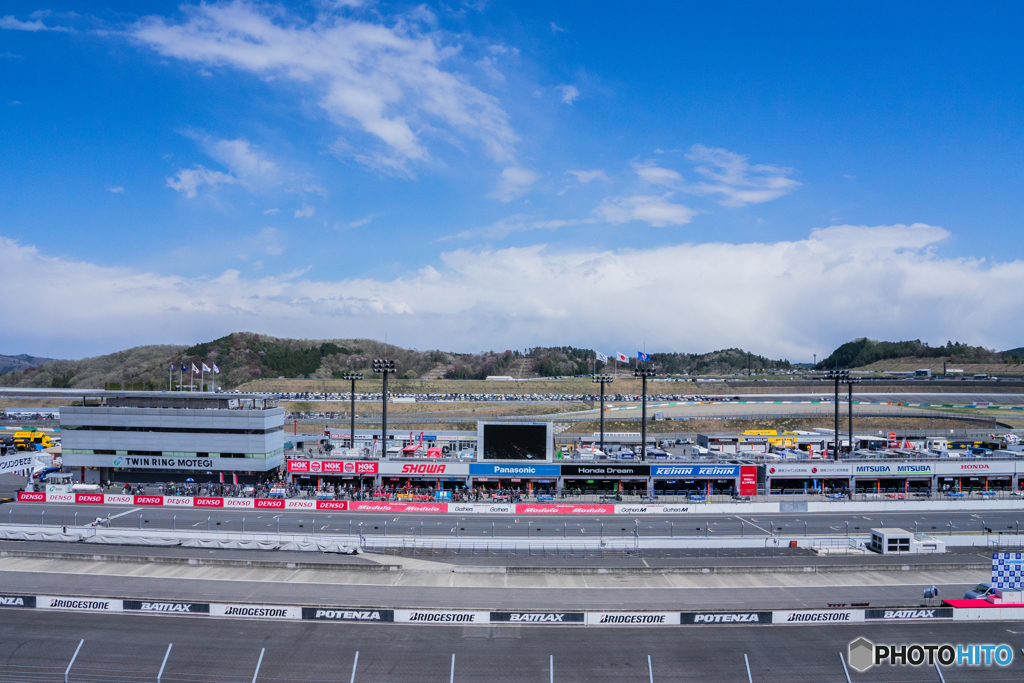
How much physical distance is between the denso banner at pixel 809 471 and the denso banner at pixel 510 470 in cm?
2218

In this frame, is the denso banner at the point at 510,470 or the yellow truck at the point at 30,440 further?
the yellow truck at the point at 30,440

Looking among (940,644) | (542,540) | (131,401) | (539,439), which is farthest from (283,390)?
(940,644)

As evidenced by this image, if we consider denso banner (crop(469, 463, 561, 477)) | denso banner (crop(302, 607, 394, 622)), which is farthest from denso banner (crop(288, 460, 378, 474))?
denso banner (crop(302, 607, 394, 622))

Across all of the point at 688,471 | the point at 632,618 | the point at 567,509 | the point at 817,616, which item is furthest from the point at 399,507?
the point at 817,616

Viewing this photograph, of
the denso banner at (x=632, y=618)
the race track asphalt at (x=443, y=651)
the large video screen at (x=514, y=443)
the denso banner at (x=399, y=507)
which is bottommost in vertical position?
the denso banner at (x=399, y=507)

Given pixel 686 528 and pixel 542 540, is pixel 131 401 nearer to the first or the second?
pixel 542 540

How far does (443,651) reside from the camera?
77.3ft

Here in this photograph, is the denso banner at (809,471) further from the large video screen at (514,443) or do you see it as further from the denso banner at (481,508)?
the denso banner at (481,508)

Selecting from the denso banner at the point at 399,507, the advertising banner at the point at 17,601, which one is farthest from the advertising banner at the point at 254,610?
the denso banner at the point at 399,507

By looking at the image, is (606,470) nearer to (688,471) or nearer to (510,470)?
(688,471)

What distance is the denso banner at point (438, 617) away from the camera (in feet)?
84.4

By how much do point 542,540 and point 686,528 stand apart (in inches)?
508

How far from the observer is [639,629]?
84.8 ft

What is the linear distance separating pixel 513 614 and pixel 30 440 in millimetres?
90679
